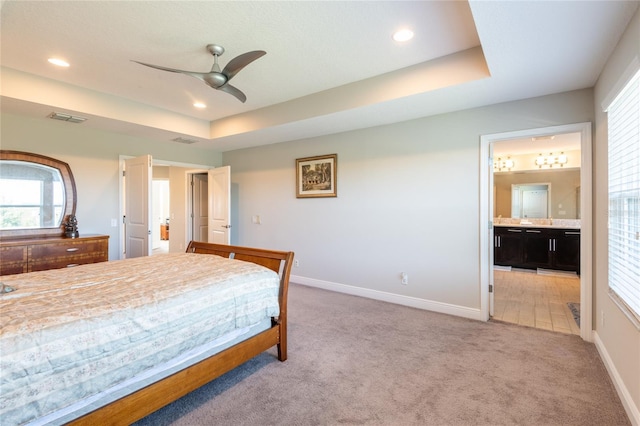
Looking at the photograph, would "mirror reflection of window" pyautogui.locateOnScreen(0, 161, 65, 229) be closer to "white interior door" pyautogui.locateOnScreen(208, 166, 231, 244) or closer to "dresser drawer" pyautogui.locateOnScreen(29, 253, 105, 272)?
"dresser drawer" pyautogui.locateOnScreen(29, 253, 105, 272)

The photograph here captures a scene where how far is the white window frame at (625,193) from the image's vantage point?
1.72 metres

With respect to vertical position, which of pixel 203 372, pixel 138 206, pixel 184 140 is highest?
pixel 184 140

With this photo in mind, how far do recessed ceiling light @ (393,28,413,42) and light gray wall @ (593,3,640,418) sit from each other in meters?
1.34

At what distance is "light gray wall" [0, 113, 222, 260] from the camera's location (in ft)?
11.7

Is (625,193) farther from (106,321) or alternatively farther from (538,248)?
(538,248)

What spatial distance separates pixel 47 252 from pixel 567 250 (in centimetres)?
804

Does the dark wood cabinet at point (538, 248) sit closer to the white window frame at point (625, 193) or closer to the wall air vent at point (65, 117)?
the white window frame at point (625, 193)

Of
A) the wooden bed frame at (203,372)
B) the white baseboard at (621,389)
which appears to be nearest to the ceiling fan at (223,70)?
the wooden bed frame at (203,372)

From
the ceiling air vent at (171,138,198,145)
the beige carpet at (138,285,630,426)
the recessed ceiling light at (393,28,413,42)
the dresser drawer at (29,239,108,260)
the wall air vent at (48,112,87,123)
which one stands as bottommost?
the beige carpet at (138,285,630,426)

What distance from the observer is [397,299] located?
386 cm

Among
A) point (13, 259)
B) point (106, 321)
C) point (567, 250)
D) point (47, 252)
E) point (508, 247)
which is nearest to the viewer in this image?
point (106, 321)

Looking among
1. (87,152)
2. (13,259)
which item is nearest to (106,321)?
(13,259)

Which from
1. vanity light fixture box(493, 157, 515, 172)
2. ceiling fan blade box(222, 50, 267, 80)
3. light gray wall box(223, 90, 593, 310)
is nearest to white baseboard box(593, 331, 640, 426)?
light gray wall box(223, 90, 593, 310)

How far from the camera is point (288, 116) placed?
3.87 meters
